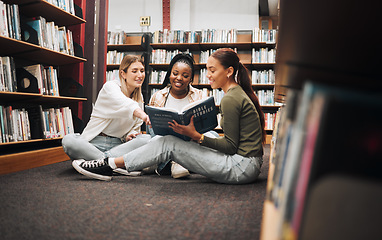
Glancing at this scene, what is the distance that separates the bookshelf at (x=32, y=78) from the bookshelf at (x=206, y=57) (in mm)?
2369

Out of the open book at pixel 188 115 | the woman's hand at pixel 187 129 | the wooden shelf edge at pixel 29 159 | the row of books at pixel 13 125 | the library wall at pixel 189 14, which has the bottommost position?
the wooden shelf edge at pixel 29 159

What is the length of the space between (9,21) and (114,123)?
1009 millimetres

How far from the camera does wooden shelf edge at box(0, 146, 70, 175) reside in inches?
78.2

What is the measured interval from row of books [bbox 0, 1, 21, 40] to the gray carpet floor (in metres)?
1.00

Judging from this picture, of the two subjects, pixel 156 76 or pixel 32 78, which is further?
pixel 156 76

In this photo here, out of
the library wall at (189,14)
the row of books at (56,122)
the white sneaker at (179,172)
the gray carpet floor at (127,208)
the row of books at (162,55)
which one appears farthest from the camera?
the library wall at (189,14)

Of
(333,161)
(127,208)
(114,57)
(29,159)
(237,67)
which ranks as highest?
(114,57)

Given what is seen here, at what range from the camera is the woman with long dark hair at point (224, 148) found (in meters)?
1.61

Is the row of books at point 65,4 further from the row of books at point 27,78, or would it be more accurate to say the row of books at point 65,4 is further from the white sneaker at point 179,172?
the white sneaker at point 179,172

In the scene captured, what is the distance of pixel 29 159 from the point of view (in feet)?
7.28

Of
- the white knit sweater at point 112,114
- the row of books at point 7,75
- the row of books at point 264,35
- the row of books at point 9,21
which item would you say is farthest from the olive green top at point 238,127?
the row of books at point 264,35

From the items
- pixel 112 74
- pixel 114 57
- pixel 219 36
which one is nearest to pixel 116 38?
pixel 114 57

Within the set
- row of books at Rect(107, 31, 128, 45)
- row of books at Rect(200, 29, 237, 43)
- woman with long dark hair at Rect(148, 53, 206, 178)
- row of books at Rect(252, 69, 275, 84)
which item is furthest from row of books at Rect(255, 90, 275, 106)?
woman with long dark hair at Rect(148, 53, 206, 178)

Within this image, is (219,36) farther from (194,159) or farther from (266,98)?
(194,159)
